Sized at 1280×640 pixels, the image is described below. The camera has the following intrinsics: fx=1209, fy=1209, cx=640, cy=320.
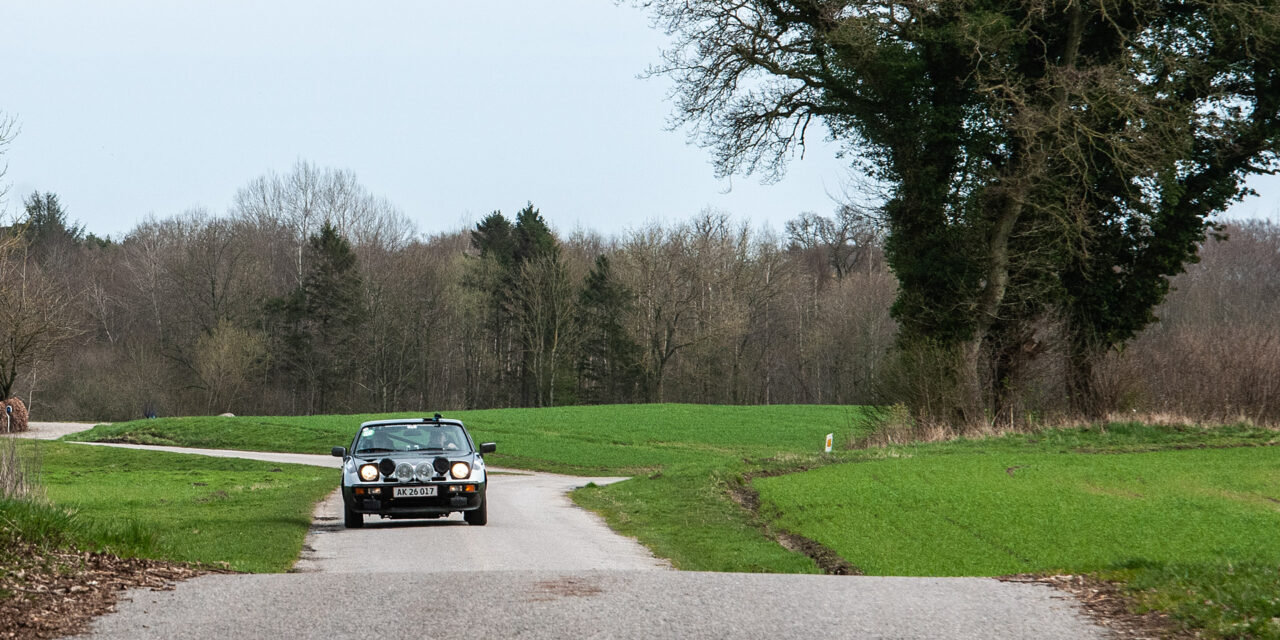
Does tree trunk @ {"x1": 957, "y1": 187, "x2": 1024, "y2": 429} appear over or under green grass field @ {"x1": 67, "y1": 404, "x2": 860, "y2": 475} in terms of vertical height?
over

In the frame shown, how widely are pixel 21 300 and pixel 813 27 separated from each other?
39.3 metres

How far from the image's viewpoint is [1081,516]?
17484 millimetres

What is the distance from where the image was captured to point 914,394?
112ft

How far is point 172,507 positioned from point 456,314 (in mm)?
68162

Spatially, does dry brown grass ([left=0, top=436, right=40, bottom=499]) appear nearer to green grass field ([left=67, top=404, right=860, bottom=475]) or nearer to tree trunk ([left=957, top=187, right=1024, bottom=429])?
tree trunk ([left=957, top=187, right=1024, bottom=429])

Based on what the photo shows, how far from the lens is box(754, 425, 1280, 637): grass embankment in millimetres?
9828

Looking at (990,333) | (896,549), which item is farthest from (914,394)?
(896,549)

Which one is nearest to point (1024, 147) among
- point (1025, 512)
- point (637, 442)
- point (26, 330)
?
point (1025, 512)

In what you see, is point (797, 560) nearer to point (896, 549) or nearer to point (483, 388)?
point (896, 549)

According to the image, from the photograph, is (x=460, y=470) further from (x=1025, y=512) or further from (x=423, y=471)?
(x=1025, y=512)

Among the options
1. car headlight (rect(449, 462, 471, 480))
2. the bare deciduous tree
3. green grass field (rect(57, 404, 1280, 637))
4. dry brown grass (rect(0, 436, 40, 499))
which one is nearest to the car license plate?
car headlight (rect(449, 462, 471, 480))

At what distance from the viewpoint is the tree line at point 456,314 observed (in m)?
79.8

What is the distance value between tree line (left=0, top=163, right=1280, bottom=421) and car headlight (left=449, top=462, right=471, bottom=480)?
2411 inches

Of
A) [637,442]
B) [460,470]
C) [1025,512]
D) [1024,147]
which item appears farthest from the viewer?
[637,442]
